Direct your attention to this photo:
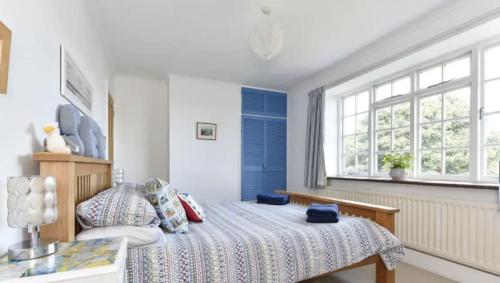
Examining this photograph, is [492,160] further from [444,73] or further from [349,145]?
[349,145]

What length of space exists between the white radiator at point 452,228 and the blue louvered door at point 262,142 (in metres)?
2.20

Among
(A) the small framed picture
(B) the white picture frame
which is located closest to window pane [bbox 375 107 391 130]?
(A) the small framed picture

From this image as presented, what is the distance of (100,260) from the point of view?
2.84 ft

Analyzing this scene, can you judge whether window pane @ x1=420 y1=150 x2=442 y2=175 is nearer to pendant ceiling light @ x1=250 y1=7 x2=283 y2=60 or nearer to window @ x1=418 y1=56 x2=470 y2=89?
window @ x1=418 y1=56 x2=470 y2=89

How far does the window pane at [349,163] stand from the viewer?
3.79m

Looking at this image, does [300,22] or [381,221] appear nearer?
[381,221]

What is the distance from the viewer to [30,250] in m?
0.89

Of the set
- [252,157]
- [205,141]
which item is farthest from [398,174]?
[205,141]

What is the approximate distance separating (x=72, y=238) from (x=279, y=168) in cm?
391

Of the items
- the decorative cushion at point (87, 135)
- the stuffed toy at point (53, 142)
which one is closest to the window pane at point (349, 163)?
the decorative cushion at point (87, 135)

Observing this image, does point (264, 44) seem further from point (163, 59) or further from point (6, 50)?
point (163, 59)

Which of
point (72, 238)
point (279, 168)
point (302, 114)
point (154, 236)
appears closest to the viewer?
point (72, 238)

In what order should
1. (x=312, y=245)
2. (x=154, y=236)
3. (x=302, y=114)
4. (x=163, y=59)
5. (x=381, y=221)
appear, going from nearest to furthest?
(x=154, y=236) < (x=312, y=245) < (x=381, y=221) < (x=163, y=59) < (x=302, y=114)

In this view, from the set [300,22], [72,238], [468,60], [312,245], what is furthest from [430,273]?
[72,238]
